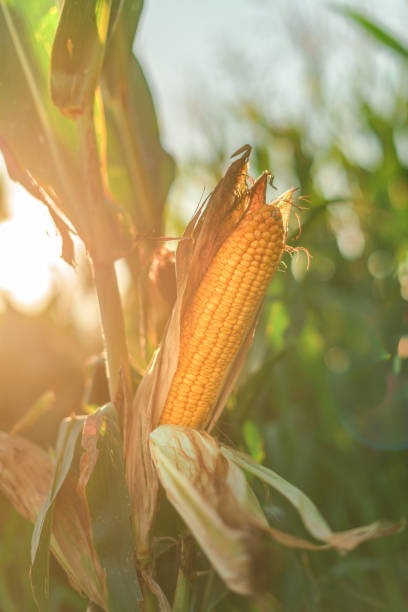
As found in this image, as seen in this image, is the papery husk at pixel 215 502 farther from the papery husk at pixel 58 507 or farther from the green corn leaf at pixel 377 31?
the green corn leaf at pixel 377 31

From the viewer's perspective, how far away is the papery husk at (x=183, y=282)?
2.13 feet

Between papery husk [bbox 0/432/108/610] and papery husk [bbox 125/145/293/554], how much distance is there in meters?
0.08

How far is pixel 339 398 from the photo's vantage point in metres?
1.92

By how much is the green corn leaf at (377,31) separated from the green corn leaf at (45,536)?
97cm

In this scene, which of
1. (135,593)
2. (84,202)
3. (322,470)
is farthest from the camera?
(322,470)

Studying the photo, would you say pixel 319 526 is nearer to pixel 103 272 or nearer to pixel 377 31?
pixel 103 272

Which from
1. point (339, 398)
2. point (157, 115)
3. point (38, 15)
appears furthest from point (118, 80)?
point (339, 398)

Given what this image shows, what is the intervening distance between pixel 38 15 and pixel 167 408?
2.17 ft

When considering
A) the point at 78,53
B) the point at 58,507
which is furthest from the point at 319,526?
the point at 78,53

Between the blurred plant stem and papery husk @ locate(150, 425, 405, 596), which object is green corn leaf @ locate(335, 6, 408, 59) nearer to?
the blurred plant stem

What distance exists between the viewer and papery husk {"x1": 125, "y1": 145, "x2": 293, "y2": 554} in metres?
0.65

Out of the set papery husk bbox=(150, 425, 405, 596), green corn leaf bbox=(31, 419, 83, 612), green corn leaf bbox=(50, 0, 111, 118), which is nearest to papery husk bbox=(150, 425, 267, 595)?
papery husk bbox=(150, 425, 405, 596)

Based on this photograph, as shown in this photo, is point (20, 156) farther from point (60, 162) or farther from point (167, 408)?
point (167, 408)

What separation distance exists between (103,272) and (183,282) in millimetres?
159
